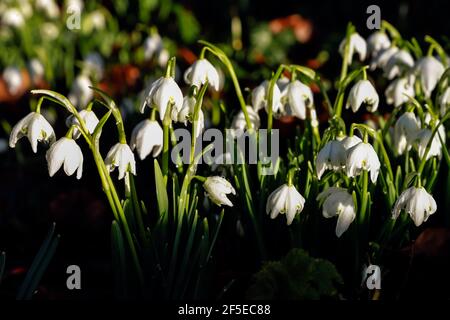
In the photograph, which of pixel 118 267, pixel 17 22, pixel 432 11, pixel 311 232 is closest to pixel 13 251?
pixel 118 267

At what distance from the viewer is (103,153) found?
2369 mm

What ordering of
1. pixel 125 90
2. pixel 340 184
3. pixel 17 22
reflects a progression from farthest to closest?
pixel 17 22
pixel 125 90
pixel 340 184

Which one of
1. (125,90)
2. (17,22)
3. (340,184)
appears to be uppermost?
(17,22)

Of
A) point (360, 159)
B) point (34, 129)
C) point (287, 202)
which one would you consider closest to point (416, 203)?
point (360, 159)

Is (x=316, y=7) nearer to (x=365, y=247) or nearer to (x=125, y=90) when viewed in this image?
(x=125, y=90)

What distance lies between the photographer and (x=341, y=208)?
147 cm

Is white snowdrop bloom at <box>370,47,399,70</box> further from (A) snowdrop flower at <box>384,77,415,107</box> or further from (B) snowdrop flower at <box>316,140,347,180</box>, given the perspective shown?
(B) snowdrop flower at <box>316,140,347,180</box>

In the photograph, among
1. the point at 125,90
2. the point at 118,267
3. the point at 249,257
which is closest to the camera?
the point at 118,267

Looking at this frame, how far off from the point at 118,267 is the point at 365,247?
564mm

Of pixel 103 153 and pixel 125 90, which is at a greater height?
pixel 125 90

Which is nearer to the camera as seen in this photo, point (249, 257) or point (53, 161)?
point (53, 161)

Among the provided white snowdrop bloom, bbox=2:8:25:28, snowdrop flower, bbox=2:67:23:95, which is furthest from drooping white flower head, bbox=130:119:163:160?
white snowdrop bloom, bbox=2:8:25:28

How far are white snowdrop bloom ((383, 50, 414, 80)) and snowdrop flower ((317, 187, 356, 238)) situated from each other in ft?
2.04

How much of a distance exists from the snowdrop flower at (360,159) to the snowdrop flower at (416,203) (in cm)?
9
